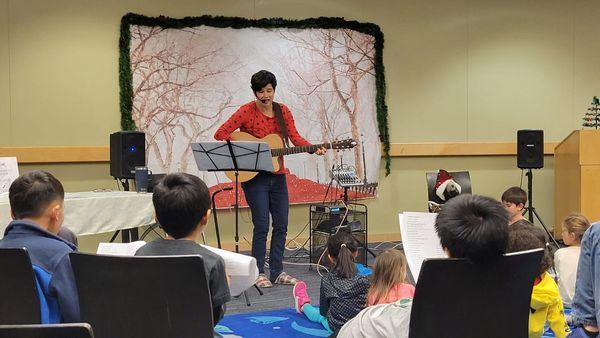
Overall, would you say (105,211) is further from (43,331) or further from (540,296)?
(43,331)

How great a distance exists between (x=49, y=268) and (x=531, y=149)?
19.9 ft

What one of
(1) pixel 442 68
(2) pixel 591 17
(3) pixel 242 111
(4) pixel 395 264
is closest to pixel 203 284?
(4) pixel 395 264

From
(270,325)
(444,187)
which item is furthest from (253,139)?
(444,187)

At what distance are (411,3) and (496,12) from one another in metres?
1.12

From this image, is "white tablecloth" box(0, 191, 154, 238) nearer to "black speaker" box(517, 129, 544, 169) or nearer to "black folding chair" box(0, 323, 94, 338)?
"black folding chair" box(0, 323, 94, 338)

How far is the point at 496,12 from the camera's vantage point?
25.8 ft

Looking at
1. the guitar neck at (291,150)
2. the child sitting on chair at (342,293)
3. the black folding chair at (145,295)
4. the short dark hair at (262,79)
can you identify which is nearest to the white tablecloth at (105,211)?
the guitar neck at (291,150)

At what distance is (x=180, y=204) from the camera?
2.06 m

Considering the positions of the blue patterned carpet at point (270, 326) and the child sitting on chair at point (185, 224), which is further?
the blue patterned carpet at point (270, 326)

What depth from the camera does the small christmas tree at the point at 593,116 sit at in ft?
23.7

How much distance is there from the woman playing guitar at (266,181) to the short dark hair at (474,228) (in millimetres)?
3184

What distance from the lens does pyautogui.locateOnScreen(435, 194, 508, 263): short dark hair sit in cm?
177

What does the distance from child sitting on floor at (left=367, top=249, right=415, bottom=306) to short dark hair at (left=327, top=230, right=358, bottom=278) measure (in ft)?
1.76

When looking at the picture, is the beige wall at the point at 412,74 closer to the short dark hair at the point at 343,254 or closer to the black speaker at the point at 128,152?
the black speaker at the point at 128,152
